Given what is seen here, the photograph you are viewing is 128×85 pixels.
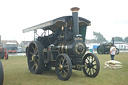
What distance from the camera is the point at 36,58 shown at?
7.55 metres

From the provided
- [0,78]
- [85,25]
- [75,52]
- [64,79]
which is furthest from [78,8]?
[0,78]

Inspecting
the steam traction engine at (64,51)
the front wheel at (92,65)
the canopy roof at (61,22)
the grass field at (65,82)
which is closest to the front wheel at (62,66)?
the steam traction engine at (64,51)

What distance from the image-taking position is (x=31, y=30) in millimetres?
8094

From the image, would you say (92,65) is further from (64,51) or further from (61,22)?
(61,22)

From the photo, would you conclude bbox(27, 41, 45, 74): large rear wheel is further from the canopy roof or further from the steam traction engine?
the canopy roof

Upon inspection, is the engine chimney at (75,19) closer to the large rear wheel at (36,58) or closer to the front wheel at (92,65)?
the front wheel at (92,65)

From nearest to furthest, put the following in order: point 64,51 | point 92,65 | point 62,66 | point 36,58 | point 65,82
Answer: point 65,82 < point 62,66 < point 92,65 < point 64,51 < point 36,58

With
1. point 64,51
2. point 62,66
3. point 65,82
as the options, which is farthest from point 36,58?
point 65,82

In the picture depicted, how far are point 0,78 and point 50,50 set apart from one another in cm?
315

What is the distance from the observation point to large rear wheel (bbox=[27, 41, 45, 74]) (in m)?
7.12

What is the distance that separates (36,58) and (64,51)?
5.64ft

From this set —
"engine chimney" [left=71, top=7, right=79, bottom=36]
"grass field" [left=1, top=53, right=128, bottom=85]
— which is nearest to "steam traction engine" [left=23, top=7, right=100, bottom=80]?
"engine chimney" [left=71, top=7, right=79, bottom=36]

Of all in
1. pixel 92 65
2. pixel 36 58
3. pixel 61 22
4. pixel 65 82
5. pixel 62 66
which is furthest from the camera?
pixel 36 58

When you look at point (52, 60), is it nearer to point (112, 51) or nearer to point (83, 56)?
point (83, 56)
